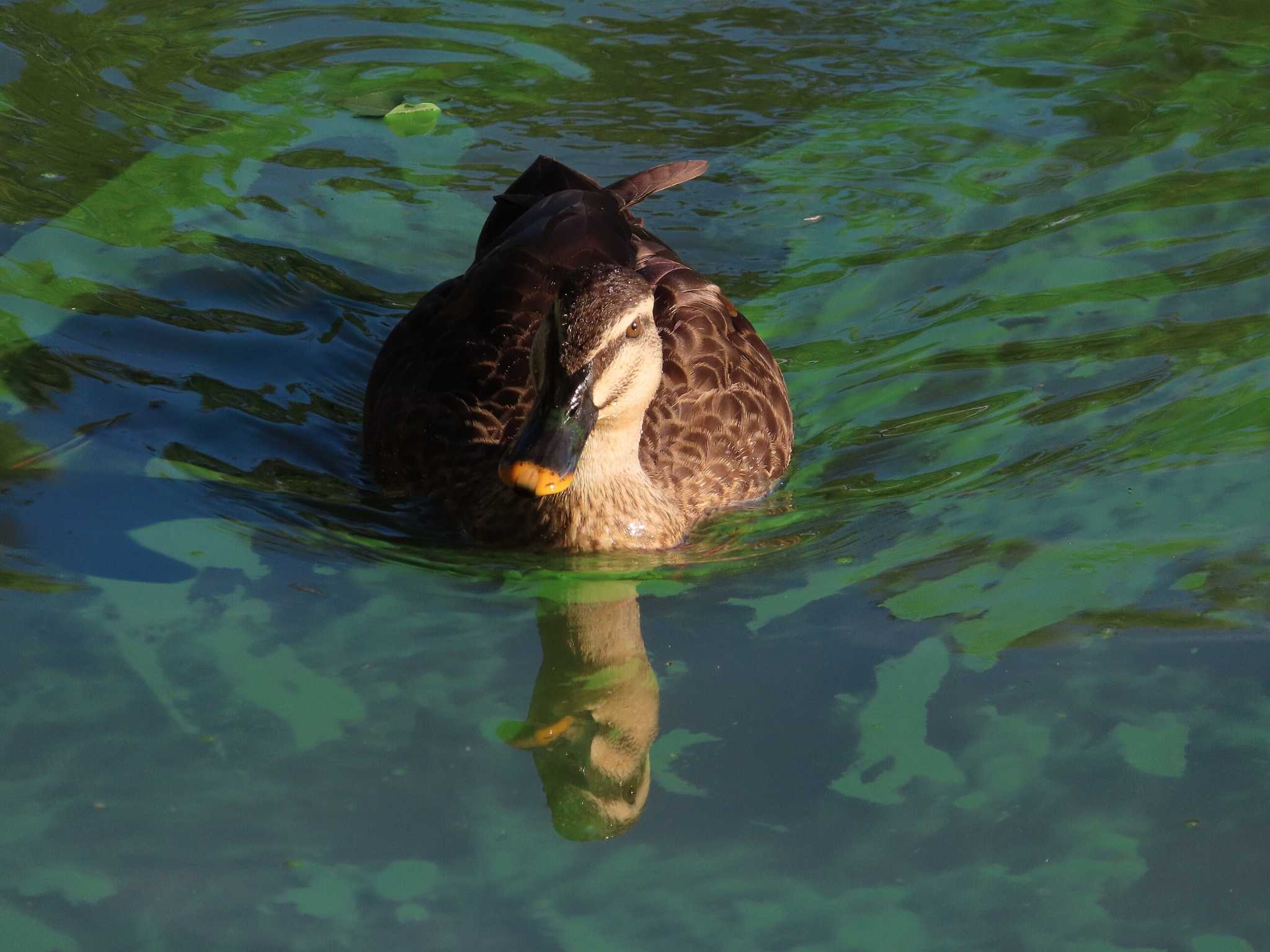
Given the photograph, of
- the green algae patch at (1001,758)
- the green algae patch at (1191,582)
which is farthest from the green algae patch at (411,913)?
the green algae patch at (1191,582)

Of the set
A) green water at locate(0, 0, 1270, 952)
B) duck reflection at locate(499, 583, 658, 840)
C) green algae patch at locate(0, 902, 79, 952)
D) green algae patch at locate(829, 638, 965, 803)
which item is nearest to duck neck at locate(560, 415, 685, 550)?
green water at locate(0, 0, 1270, 952)

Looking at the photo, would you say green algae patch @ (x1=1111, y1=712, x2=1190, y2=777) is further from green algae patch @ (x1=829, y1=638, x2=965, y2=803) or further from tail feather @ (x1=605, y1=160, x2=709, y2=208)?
tail feather @ (x1=605, y1=160, x2=709, y2=208)

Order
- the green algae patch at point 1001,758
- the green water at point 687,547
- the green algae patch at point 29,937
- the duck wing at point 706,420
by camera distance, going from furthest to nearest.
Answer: the duck wing at point 706,420 → the green algae patch at point 1001,758 → the green water at point 687,547 → the green algae patch at point 29,937

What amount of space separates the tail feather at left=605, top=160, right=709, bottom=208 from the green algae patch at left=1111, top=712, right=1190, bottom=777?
3759 mm

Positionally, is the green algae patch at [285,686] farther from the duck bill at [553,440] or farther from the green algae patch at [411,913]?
the duck bill at [553,440]

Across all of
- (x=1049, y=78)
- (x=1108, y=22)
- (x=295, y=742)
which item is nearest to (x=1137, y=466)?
(x=295, y=742)

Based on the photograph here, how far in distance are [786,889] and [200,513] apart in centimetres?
262

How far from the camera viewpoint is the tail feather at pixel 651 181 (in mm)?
7441

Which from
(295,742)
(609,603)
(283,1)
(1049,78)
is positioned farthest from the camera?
(283,1)

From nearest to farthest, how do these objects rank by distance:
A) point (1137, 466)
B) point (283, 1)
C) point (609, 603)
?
point (609, 603)
point (1137, 466)
point (283, 1)

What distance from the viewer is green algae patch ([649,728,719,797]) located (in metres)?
4.19

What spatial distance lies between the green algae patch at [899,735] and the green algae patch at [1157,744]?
495 millimetres

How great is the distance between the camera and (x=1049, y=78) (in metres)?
10.0

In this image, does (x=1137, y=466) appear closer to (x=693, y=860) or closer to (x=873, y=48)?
(x=693, y=860)
